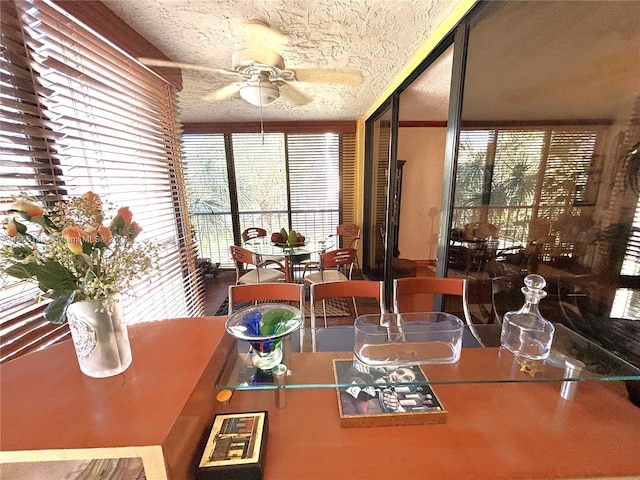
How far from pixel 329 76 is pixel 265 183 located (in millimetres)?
2365

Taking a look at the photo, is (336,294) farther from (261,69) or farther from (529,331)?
(261,69)

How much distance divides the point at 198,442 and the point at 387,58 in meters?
2.44

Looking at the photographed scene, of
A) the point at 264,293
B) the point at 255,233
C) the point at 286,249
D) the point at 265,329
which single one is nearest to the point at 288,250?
the point at 286,249

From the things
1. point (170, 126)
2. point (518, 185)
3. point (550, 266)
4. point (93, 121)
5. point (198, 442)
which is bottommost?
point (198, 442)

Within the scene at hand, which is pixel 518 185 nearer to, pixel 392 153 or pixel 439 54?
pixel 439 54

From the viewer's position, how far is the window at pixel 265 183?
13.5ft

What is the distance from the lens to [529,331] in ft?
3.42

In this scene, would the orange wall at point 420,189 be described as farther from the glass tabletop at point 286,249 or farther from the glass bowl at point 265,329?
the glass bowl at point 265,329

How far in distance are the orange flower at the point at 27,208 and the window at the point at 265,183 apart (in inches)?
145

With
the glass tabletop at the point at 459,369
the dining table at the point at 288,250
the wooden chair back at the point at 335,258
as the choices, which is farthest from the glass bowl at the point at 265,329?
the dining table at the point at 288,250

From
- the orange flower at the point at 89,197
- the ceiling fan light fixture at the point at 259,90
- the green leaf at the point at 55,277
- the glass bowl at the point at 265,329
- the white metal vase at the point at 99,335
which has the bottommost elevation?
the glass bowl at the point at 265,329

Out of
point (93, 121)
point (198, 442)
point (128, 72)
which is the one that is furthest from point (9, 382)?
point (128, 72)

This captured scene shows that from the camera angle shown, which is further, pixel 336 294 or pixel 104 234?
pixel 336 294

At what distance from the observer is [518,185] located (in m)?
1.27
